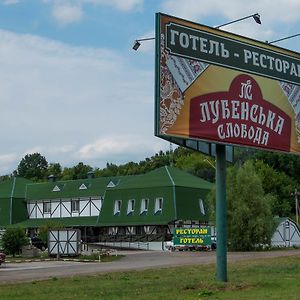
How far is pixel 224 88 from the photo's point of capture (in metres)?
19.6

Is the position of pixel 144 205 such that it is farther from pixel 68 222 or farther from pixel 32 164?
pixel 32 164

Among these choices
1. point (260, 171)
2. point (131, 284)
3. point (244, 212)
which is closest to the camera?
point (131, 284)

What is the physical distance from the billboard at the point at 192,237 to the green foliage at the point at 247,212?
192cm

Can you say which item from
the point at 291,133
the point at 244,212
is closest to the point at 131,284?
the point at 291,133

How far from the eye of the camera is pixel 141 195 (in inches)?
2564

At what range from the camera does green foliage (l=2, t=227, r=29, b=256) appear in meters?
48.4

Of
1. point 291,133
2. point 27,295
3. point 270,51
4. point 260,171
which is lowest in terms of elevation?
point 27,295

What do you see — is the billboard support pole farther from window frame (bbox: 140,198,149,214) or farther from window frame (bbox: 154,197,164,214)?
window frame (bbox: 140,198,149,214)

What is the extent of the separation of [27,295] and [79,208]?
5577cm

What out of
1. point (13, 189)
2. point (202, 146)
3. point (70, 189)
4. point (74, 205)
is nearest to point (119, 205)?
point (74, 205)

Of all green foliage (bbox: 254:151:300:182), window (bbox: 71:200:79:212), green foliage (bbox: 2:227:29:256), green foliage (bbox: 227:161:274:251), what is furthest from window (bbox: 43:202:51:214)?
green foliage (bbox: 254:151:300:182)

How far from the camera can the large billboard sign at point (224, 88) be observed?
18.2 meters

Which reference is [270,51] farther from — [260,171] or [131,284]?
[260,171]

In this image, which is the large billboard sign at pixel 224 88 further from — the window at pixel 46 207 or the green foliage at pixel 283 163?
the green foliage at pixel 283 163
